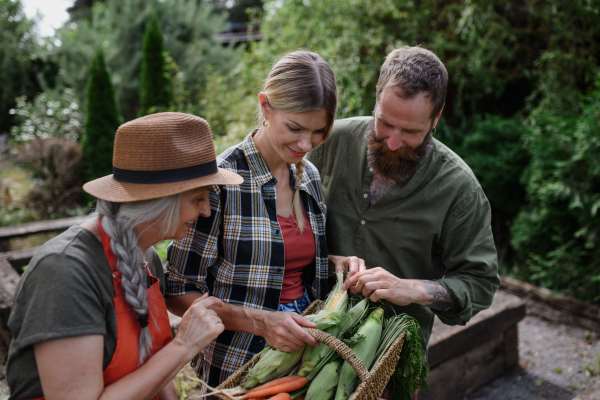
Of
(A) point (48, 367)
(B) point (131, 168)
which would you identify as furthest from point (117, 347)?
(B) point (131, 168)

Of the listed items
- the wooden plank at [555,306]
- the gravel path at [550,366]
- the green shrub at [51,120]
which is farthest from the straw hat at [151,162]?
the green shrub at [51,120]

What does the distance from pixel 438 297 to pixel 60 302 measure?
1.57 metres

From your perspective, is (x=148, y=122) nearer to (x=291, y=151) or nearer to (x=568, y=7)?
(x=291, y=151)

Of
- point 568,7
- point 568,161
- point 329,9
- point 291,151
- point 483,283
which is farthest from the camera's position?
point 329,9

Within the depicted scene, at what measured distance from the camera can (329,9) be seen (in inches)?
266

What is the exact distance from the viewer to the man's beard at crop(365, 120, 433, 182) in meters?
2.10

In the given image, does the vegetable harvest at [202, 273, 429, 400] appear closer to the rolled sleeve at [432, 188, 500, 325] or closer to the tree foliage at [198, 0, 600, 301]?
the rolled sleeve at [432, 188, 500, 325]

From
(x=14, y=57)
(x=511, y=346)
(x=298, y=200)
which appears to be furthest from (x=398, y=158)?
(x=14, y=57)

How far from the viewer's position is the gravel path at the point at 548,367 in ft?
12.3

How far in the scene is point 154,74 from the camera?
9.23 m

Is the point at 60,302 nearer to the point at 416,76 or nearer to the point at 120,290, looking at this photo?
the point at 120,290

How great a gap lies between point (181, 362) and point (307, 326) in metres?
0.51

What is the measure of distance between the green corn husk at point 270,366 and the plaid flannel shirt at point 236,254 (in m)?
0.20

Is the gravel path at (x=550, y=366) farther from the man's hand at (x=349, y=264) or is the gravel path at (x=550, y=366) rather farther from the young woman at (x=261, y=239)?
the young woman at (x=261, y=239)
